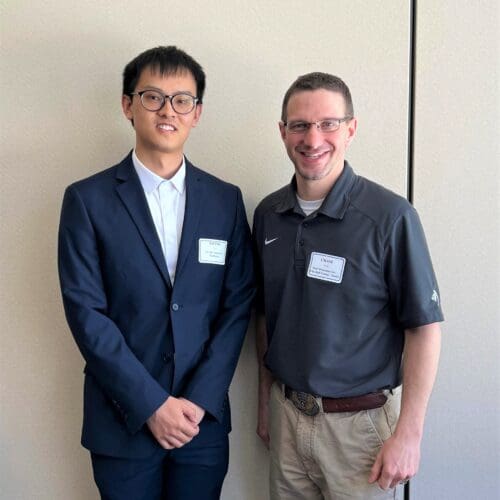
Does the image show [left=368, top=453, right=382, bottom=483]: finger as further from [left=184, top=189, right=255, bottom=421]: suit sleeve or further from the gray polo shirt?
[left=184, top=189, right=255, bottom=421]: suit sleeve

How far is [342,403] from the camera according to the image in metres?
1.37

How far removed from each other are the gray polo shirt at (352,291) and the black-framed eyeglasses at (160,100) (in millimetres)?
418

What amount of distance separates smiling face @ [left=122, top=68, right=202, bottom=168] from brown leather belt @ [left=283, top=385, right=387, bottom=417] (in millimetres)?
809

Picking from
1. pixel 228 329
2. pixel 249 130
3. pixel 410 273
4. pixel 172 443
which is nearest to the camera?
pixel 410 273

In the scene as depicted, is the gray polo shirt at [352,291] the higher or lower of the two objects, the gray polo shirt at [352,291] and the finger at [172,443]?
the higher

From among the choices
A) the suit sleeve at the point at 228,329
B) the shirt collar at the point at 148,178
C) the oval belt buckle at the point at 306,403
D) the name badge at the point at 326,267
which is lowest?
the oval belt buckle at the point at 306,403

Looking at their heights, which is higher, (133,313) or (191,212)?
(191,212)

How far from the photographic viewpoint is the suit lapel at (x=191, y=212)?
1440 millimetres

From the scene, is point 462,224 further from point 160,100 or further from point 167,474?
point 167,474

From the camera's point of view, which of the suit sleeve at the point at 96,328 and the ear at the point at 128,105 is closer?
the suit sleeve at the point at 96,328

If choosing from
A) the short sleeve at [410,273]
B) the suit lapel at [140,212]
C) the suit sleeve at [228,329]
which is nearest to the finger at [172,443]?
the suit sleeve at [228,329]

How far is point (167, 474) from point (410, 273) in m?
0.95

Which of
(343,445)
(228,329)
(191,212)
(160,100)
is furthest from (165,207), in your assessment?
(343,445)

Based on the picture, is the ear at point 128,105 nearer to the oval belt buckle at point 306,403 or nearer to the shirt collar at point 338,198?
the shirt collar at point 338,198
